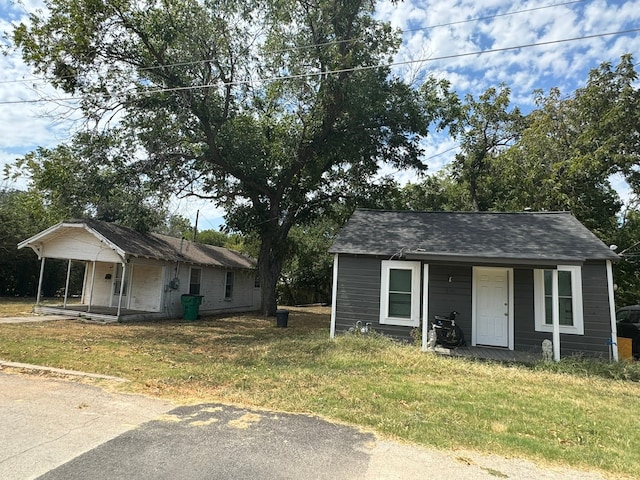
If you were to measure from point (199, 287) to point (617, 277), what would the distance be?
19.4 meters

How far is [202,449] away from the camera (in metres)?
4.04

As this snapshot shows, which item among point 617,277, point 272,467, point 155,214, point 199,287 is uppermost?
point 155,214

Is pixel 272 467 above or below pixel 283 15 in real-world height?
below

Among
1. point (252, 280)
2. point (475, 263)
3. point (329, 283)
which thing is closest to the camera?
point (475, 263)

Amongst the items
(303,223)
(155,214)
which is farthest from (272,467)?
(303,223)

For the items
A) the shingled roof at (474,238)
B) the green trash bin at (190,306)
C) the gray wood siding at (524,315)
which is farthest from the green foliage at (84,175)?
the gray wood siding at (524,315)

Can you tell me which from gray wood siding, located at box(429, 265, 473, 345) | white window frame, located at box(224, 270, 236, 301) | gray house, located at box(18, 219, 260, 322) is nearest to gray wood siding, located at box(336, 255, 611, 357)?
gray wood siding, located at box(429, 265, 473, 345)

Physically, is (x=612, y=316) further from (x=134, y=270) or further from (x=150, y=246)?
(x=134, y=270)

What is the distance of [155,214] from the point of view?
17016mm

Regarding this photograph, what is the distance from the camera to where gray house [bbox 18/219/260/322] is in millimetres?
15578

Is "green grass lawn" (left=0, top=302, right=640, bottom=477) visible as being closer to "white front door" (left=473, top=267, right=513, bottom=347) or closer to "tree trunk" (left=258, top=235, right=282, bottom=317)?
"white front door" (left=473, top=267, right=513, bottom=347)

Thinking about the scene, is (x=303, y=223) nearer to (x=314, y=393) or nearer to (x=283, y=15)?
(x=283, y=15)

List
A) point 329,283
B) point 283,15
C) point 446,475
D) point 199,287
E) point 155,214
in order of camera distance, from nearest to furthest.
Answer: point 446,475, point 283,15, point 155,214, point 199,287, point 329,283

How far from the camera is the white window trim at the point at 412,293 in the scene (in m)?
11.0
